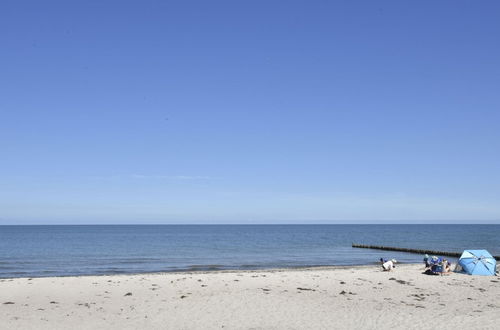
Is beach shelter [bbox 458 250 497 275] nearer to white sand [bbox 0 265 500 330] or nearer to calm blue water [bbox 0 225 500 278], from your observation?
white sand [bbox 0 265 500 330]

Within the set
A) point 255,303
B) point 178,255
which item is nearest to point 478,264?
point 255,303

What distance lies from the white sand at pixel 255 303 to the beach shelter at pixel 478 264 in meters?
0.89

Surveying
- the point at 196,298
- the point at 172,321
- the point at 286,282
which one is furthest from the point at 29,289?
the point at 286,282

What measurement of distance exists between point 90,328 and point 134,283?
9.45 m

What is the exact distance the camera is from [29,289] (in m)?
22.3

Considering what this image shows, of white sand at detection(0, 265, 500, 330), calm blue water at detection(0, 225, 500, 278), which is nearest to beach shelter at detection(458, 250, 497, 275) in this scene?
white sand at detection(0, 265, 500, 330)

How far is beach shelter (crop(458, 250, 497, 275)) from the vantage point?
1052 inches

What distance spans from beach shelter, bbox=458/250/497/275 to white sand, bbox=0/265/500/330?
35.2 inches

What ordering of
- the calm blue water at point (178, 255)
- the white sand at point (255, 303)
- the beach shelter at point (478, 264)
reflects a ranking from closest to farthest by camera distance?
the white sand at point (255, 303), the beach shelter at point (478, 264), the calm blue water at point (178, 255)

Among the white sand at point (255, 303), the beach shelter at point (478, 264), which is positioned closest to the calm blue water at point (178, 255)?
the white sand at point (255, 303)

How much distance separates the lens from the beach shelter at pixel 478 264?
1052 inches

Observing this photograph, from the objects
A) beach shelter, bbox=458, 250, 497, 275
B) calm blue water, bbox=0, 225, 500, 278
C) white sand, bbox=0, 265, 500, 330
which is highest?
beach shelter, bbox=458, 250, 497, 275

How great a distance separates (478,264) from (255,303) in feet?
49.6

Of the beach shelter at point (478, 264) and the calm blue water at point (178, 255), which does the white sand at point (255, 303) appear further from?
the calm blue water at point (178, 255)
